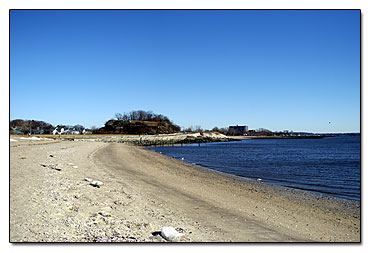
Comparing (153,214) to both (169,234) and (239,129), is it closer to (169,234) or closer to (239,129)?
(169,234)

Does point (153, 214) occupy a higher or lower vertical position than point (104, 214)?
lower

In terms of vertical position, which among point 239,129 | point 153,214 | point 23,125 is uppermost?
point 239,129

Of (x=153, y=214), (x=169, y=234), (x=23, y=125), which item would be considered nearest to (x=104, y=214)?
(x=153, y=214)

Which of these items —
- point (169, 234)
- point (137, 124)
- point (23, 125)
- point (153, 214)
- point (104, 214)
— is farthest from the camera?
point (137, 124)

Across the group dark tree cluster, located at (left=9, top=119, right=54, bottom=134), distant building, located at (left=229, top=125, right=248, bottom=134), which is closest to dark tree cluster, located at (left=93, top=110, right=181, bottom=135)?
dark tree cluster, located at (left=9, top=119, right=54, bottom=134)

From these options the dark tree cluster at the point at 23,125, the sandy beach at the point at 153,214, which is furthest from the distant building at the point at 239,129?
the dark tree cluster at the point at 23,125

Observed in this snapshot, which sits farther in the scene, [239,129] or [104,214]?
[239,129]

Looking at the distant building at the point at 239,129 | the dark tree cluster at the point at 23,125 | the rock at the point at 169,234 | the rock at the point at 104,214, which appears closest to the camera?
the rock at the point at 169,234

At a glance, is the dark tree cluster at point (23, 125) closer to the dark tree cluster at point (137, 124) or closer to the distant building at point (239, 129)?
the dark tree cluster at point (137, 124)

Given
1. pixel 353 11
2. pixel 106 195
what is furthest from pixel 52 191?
pixel 353 11
